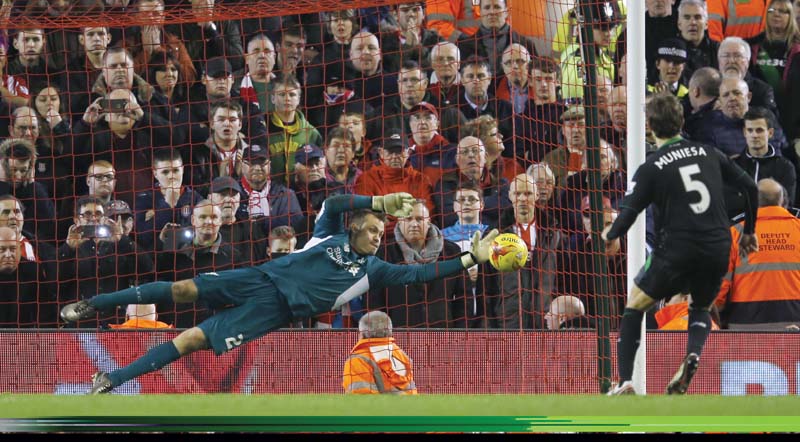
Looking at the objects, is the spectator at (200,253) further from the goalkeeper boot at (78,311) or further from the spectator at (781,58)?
the spectator at (781,58)

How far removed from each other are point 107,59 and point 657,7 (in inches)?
179

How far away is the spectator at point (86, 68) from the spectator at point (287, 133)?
1506 millimetres

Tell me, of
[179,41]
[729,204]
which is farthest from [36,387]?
[729,204]

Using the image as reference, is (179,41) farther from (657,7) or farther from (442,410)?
(442,410)

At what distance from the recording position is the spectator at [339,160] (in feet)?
35.9

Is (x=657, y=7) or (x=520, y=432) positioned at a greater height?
(x=657, y=7)

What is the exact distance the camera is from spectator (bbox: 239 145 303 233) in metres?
10.8

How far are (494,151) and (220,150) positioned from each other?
85.7 inches

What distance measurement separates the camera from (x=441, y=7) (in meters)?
11.4

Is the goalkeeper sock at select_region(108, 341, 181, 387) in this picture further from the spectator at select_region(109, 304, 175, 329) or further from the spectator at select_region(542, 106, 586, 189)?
the spectator at select_region(542, 106, 586, 189)

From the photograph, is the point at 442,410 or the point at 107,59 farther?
the point at 107,59

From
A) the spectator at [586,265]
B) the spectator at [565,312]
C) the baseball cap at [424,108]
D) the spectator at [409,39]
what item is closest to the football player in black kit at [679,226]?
the spectator at [586,265]

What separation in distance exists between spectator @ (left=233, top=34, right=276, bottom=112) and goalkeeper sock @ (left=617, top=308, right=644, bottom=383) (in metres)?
4.13

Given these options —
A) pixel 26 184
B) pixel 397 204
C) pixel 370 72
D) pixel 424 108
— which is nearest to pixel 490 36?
pixel 424 108
